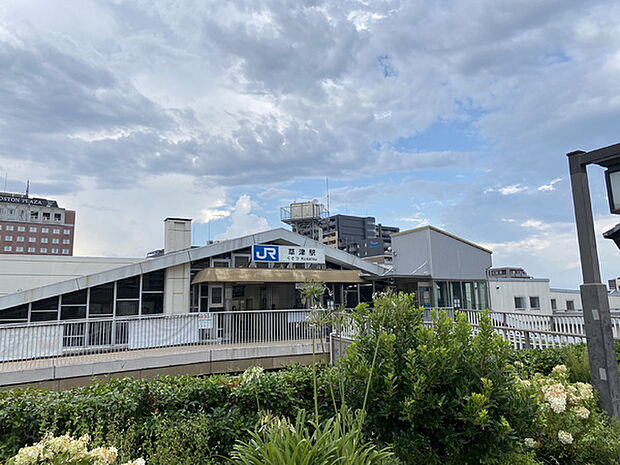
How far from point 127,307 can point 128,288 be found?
30.2 inches

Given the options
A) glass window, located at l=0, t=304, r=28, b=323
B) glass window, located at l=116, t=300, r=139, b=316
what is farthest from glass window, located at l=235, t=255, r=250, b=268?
glass window, located at l=0, t=304, r=28, b=323

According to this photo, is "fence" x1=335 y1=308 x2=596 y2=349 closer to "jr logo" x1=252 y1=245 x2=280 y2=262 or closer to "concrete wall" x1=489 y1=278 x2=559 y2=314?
"concrete wall" x1=489 y1=278 x2=559 y2=314

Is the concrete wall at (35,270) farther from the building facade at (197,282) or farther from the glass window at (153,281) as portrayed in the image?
the glass window at (153,281)

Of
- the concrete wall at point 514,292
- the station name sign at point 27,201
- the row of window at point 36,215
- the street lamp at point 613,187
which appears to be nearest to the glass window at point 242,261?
the concrete wall at point 514,292

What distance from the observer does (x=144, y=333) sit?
13.5 meters

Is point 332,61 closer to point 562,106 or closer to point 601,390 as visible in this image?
point 562,106

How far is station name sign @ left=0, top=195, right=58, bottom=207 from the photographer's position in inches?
4126

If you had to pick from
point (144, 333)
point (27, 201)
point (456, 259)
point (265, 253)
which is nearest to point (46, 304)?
point (144, 333)

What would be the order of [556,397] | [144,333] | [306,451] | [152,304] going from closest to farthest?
[306,451] → [556,397] → [144,333] → [152,304]

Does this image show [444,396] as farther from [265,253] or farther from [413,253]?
[413,253]

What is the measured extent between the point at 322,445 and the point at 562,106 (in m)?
9.91

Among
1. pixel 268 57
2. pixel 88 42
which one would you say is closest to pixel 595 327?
pixel 268 57

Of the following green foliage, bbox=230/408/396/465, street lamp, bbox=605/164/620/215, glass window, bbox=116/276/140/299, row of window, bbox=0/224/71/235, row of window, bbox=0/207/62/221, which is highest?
row of window, bbox=0/207/62/221

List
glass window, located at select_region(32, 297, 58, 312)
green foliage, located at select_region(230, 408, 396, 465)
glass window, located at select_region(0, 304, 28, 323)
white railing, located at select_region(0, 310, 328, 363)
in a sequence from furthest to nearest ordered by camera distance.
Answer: glass window, located at select_region(32, 297, 58, 312)
glass window, located at select_region(0, 304, 28, 323)
white railing, located at select_region(0, 310, 328, 363)
green foliage, located at select_region(230, 408, 396, 465)
